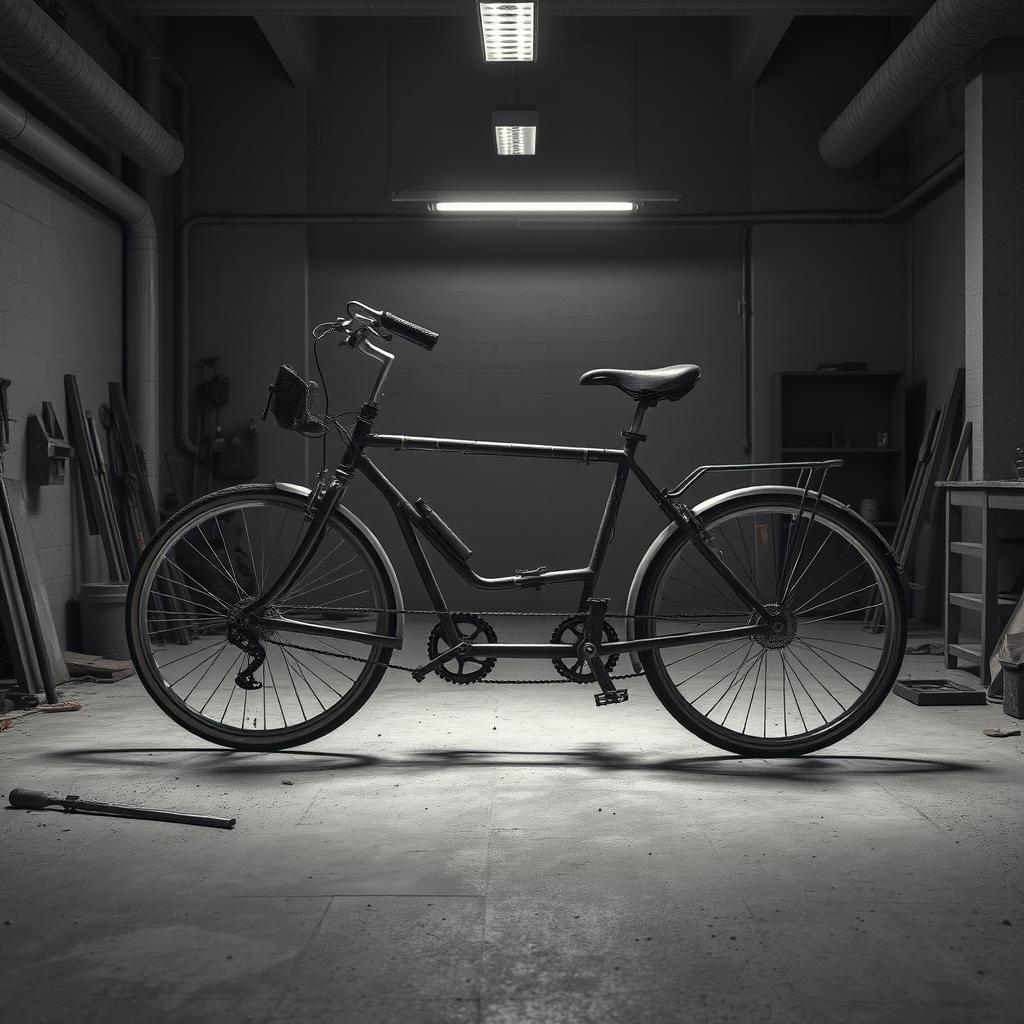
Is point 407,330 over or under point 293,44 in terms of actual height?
under

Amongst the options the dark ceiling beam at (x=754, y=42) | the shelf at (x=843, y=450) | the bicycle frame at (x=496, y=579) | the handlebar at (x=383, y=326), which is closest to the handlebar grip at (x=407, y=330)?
the handlebar at (x=383, y=326)

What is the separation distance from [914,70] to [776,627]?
3.29 meters

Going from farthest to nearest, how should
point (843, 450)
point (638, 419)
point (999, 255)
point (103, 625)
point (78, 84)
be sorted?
1. point (843, 450)
2. point (103, 625)
3. point (999, 255)
4. point (78, 84)
5. point (638, 419)

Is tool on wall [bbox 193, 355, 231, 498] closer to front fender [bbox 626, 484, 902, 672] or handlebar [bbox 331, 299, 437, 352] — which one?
handlebar [bbox 331, 299, 437, 352]

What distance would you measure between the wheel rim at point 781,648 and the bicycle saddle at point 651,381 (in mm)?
357

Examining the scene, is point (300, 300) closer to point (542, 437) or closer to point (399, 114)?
point (399, 114)

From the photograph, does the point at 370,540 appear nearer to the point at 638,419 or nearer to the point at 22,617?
the point at 638,419

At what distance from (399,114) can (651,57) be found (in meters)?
1.59

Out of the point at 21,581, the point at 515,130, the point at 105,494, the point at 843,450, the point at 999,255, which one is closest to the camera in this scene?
the point at 21,581

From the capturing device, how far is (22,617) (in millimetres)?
3963

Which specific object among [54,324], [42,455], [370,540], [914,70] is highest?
[914,70]

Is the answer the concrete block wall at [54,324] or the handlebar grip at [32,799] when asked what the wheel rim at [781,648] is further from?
the concrete block wall at [54,324]

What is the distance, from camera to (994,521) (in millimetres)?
3986

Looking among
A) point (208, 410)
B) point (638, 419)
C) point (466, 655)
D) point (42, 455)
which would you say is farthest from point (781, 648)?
point (208, 410)
